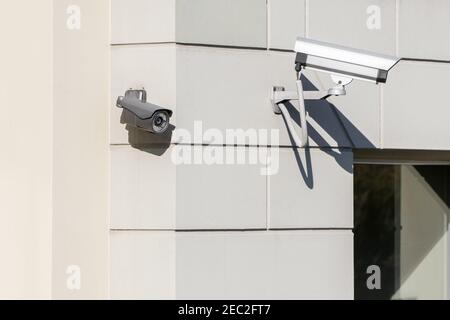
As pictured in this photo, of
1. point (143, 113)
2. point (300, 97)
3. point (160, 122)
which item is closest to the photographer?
point (143, 113)

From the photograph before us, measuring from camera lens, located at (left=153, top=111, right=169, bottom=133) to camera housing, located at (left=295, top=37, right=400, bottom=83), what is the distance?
1.04 meters

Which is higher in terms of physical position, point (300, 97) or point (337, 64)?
point (337, 64)

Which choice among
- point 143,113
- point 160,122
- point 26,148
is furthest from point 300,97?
point 26,148

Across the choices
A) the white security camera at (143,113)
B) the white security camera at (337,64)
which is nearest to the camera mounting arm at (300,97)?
the white security camera at (337,64)

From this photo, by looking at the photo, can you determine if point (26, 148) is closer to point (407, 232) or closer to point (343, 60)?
point (343, 60)

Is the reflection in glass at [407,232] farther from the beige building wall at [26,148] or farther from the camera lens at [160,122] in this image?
the beige building wall at [26,148]

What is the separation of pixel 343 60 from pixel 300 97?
16.8 inches

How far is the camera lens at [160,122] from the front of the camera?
7082 mm

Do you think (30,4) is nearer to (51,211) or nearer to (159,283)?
(51,211)

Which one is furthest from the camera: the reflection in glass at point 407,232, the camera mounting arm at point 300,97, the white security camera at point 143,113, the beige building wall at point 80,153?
the reflection in glass at point 407,232

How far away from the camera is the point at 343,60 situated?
23.5 ft

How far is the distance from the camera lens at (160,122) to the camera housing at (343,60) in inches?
41.1

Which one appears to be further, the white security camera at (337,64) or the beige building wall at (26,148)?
the beige building wall at (26,148)

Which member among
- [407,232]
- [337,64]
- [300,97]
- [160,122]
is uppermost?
[337,64]
